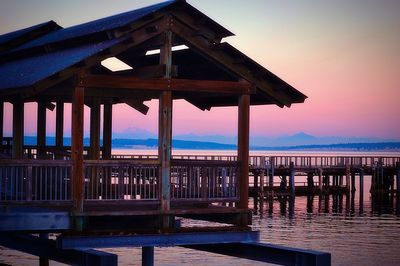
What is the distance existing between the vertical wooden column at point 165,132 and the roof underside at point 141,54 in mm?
450

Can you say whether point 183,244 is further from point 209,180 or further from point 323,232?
point 323,232

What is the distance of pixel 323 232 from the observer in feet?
173

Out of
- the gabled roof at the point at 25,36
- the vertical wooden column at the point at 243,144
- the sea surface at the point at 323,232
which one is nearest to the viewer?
the vertical wooden column at the point at 243,144

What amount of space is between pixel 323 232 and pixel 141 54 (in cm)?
3364

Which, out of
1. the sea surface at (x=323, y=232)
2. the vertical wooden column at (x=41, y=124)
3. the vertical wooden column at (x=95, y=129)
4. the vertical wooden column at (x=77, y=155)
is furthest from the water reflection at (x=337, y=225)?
the vertical wooden column at (x=77, y=155)

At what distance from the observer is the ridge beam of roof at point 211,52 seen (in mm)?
18859

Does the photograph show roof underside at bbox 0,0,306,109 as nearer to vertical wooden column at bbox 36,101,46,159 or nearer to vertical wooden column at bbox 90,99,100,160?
vertical wooden column at bbox 90,99,100,160

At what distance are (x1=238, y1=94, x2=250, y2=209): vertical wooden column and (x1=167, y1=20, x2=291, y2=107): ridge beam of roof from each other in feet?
1.75

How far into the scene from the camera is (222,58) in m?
19.3

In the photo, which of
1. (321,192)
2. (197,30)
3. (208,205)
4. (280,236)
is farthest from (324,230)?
(197,30)

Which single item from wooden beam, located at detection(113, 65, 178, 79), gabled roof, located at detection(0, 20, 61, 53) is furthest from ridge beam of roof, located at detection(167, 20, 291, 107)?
gabled roof, located at detection(0, 20, 61, 53)

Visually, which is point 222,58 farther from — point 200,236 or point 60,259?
point 60,259

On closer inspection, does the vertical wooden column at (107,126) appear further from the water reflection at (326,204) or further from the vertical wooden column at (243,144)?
the water reflection at (326,204)

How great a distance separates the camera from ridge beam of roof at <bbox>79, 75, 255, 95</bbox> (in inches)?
707
